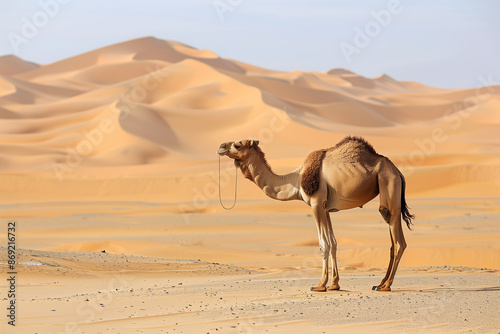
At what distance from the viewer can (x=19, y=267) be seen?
15.8 meters

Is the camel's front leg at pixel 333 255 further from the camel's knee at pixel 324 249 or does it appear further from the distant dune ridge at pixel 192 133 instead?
the distant dune ridge at pixel 192 133

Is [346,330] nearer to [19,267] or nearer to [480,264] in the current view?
[19,267]

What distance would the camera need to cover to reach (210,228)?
3019 cm

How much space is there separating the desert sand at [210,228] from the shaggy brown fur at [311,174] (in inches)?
58.7

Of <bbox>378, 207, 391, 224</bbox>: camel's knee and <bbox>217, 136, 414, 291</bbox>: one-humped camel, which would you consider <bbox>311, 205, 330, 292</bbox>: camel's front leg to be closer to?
<bbox>217, 136, 414, 291</bbox>: one-humped camel

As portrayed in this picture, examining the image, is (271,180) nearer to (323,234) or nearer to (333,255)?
(323,234)

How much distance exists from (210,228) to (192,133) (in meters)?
57.4

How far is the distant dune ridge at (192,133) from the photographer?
51.4 m

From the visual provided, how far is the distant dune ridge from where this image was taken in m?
51.4

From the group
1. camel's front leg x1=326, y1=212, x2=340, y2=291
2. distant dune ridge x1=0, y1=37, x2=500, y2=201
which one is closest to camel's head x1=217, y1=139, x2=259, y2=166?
camel's front leg x1=326, y1=212, x2=340, y2=291

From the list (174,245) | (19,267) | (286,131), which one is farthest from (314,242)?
(286,131)

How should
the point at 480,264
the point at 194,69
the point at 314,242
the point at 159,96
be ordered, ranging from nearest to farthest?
the point at 480,264 < the point at 314,242 < the point at 159,96 < the point at 194,69

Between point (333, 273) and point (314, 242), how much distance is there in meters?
13.3

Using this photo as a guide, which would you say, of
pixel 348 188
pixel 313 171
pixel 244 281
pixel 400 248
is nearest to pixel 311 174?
pixel 313 171
